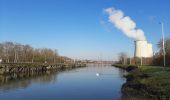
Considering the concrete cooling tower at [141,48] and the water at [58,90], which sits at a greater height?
the concrete cooling tower at [141,48]

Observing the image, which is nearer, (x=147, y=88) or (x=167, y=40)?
(x=147, y=88)

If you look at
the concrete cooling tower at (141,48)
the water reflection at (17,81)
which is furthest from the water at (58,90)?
the concrete cooling tower at (141,48)

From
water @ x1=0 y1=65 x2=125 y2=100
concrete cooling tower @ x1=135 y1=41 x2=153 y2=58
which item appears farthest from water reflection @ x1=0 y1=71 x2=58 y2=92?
concrete cooling tower @ x1=135 y1=41 x2=153 y2=58

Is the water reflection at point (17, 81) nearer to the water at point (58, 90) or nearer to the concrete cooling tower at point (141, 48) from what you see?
the water at point (58, 90)

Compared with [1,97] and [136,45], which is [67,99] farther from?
[136,45]

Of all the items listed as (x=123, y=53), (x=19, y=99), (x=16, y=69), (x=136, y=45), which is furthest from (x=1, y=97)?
(x=123, y=53)

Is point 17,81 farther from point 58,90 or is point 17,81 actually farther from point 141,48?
point 141,48

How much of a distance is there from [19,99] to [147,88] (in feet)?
39.5

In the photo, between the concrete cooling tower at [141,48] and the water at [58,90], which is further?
the concrete cooling tower at [141,48]

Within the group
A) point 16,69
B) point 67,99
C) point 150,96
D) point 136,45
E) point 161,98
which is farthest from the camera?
point 136,45

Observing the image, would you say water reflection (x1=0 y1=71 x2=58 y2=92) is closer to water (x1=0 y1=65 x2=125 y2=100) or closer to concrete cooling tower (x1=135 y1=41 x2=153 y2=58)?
water (x1=0 y1=65 x2=125 y2=100)

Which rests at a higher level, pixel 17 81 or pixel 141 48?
pixel 141 48

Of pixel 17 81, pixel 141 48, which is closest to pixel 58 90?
pixel 17 81

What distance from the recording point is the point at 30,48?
145875 mm
